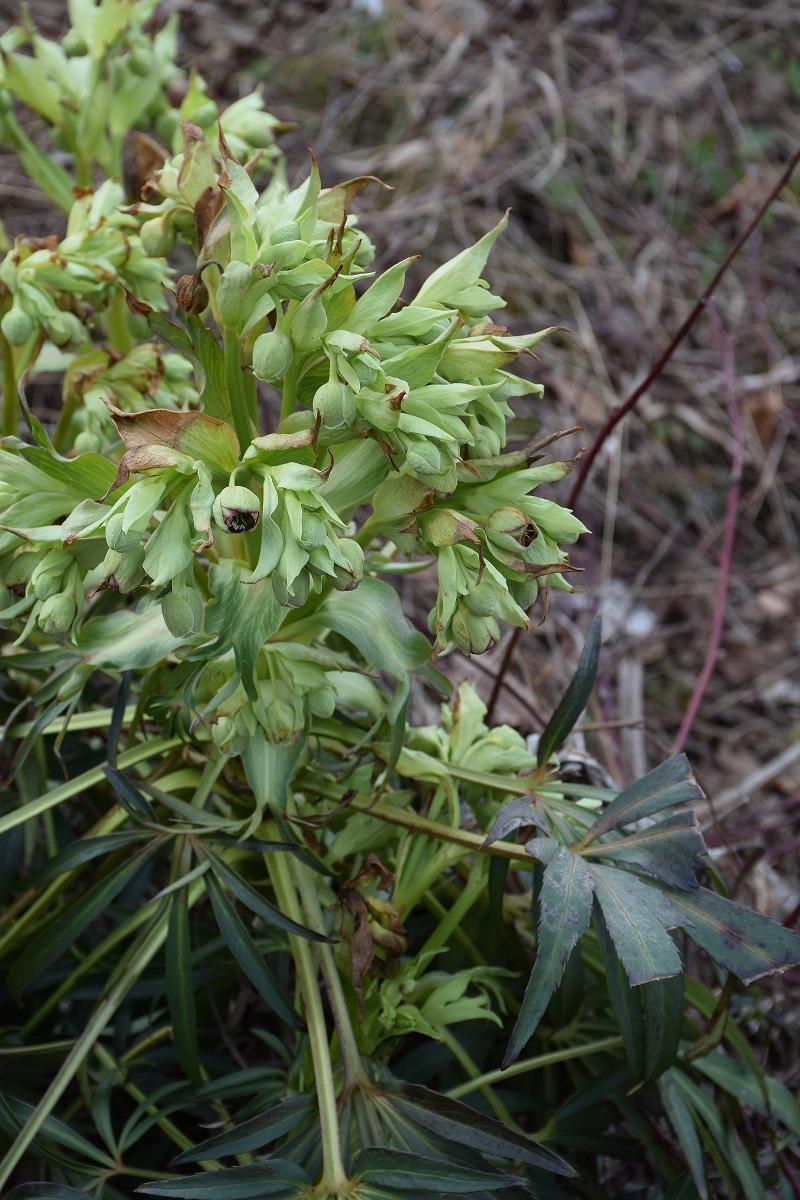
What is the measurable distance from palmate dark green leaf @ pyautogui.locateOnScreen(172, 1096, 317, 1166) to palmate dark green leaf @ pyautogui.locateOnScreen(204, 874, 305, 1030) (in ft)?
0.19

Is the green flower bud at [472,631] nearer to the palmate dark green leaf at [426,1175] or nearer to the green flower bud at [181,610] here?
the green flower bud at [181,610]

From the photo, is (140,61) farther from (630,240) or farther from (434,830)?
(630,240)

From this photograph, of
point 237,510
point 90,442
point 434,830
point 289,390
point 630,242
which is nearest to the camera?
point 237,510

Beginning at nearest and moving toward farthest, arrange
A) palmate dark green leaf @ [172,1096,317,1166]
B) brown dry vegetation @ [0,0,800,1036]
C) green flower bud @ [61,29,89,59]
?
palmate dark green leaf @ [172,1096,317,1166]
green flower bud @ [61,29,89,59]
brown dry vegetation @ [0,0,800,1036]

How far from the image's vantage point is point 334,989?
811 millimetres

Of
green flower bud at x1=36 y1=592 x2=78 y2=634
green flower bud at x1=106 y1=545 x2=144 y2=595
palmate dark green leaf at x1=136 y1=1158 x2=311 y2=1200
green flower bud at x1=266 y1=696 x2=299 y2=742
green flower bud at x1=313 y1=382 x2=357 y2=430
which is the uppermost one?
green flower bud at x1=313 y1=382 x2=357 y2=430

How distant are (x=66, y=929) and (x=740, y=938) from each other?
1.76 feet

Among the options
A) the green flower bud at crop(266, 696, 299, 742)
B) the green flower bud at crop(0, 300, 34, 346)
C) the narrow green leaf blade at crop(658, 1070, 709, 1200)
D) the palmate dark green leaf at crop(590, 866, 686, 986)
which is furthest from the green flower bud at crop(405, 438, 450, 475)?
the narrow green leaf blade at crop(658, 1070, 709, 1200)

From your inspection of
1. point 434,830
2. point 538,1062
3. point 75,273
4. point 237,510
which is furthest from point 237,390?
point 538,1062

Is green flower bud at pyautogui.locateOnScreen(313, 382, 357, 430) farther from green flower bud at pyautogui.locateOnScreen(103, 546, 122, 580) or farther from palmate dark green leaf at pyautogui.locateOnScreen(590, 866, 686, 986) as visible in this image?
palmate dark green leaf at pyautogui.locateOnScreen(590, 866, 686, 986)

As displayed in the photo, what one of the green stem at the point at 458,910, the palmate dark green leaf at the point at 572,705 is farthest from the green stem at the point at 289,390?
the green stem at the point at 458,910

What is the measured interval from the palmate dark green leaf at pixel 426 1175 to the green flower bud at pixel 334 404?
1.67 feet

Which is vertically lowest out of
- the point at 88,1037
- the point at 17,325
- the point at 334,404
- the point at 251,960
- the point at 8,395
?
the point at 88,1037

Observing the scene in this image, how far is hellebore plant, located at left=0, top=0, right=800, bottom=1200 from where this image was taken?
0.68 m
